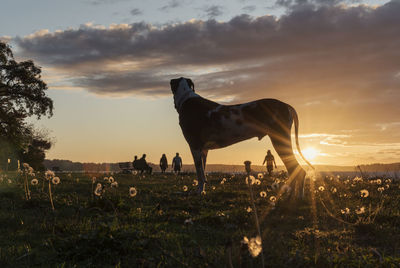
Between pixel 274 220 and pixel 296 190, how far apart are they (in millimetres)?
3065

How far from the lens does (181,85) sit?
13.0 meters

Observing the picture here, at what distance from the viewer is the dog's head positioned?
42.6 feet

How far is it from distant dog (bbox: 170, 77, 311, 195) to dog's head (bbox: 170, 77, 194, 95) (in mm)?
462

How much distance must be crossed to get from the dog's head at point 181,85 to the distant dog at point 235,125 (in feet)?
1.52

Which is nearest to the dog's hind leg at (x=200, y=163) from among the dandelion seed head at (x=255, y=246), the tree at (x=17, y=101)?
the dandelion seed head at (x=255, y=246)

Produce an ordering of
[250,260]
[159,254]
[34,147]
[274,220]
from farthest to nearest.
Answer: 1. [34,147]
2. [274,220]
3. [159,254]
4. [250,260]

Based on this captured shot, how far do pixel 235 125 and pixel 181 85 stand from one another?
2.79 meters

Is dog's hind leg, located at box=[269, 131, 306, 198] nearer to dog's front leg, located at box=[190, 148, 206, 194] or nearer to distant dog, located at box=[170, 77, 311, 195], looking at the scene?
distant dog, located at box=[170, 77, 311, 195]

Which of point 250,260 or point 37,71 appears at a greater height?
point 37,71

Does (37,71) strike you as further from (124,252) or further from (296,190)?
(124,252)

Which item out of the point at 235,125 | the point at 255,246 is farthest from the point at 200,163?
the point at 255,246

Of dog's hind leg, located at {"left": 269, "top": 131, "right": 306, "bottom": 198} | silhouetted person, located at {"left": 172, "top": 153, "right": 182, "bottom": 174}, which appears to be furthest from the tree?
dog's hind leg, located at {"left": 269, "top": 131, "right": 306, "bottom": 198}

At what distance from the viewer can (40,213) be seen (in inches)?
335

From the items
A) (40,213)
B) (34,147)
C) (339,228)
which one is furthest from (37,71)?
(339,228)
